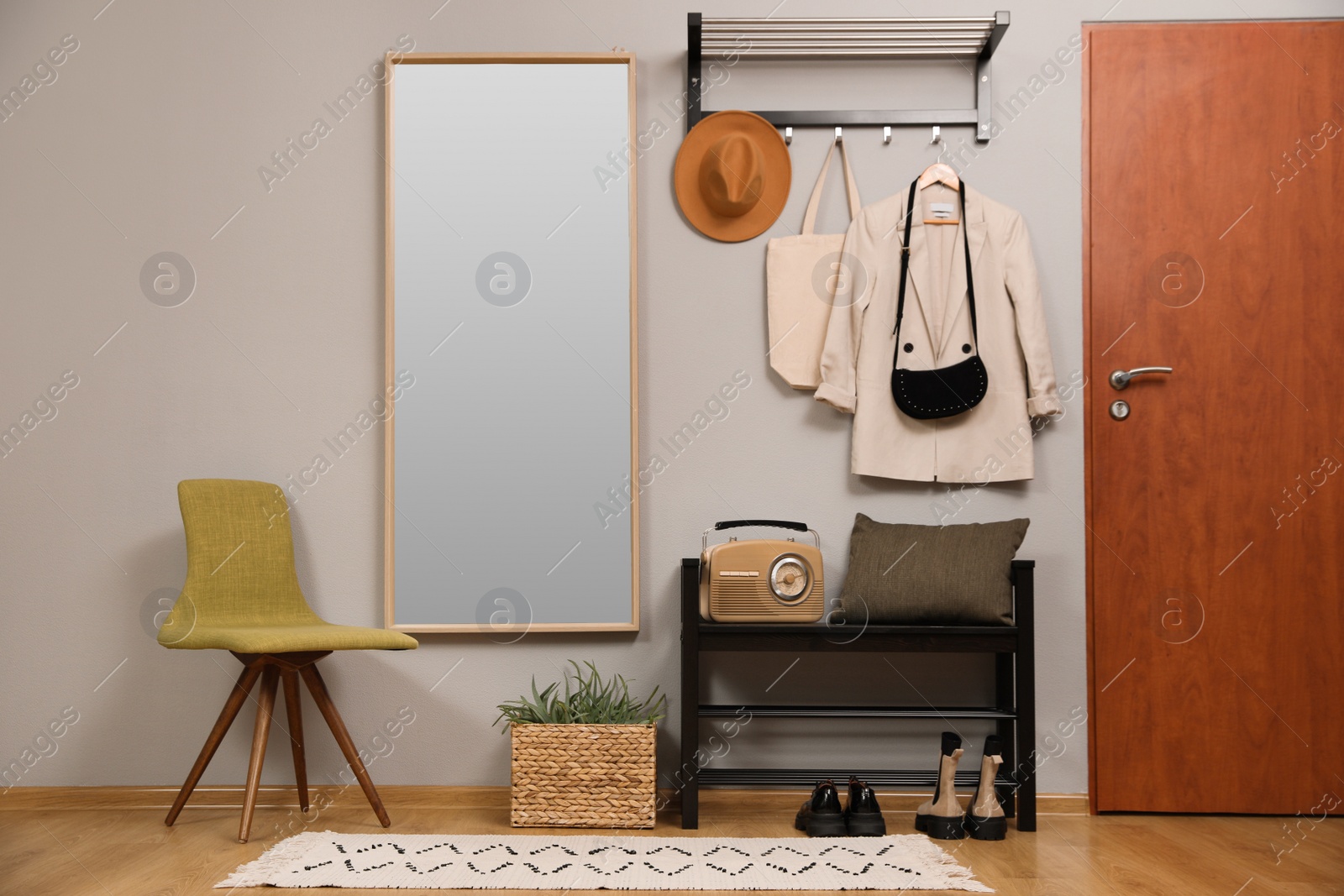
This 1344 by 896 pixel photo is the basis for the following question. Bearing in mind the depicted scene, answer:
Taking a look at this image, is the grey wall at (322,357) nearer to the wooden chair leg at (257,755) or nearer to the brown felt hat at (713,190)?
the brown felt hat at (713,190)

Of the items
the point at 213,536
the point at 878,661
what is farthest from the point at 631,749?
the point at 213,536

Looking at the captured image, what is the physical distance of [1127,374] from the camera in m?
2.40

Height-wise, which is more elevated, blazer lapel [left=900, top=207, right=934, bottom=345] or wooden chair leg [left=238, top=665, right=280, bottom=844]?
blazer lapel [left=900, top=207, right=934, bottom=345]

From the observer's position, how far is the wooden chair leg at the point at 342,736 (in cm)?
216

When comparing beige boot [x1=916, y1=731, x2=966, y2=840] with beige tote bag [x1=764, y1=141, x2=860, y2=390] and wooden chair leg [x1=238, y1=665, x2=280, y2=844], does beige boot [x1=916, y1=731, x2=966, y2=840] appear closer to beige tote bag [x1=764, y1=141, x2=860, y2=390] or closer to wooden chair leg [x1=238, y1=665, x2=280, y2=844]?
beige tote bag [x1=764, y1=141, x2=860, y2=390]

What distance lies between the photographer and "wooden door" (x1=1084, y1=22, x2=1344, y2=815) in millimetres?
Answer: 2342

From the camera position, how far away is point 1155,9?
97.2 inches

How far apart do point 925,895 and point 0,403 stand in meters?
2.52

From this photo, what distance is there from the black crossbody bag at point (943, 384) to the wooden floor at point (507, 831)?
98 centimetres

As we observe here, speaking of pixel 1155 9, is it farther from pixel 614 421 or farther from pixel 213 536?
pixel 213 536

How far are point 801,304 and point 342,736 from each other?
5.03 feet

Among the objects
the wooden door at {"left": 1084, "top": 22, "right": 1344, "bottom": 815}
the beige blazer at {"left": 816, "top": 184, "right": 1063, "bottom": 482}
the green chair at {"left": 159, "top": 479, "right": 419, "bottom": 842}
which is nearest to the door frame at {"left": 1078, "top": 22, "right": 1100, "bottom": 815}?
the wooden door at {"left": 1084, "top": 22, "right": 1344, "bottom": 815}

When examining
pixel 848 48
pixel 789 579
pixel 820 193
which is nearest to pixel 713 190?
pixel 820 193

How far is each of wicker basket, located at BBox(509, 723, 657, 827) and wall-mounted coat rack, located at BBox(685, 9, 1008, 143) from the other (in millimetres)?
1564
